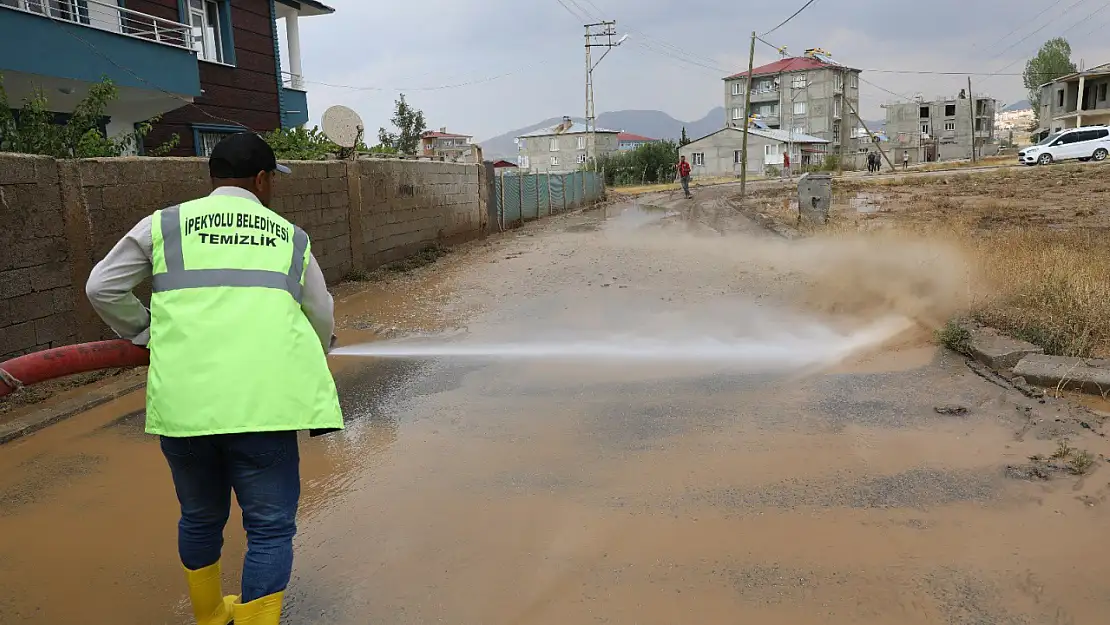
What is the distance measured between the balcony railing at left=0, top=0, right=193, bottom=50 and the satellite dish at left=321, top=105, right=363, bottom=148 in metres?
2.66

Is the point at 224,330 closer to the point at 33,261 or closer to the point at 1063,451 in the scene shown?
the point at 1063,451

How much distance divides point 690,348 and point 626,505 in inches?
127

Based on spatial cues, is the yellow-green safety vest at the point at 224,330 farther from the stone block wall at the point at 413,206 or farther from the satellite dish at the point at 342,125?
the satellite dish at the point at 342,125

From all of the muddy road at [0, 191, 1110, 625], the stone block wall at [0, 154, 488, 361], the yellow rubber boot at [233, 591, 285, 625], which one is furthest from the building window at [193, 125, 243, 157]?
the yellow rubber boot at [233, 591, 285, 625]

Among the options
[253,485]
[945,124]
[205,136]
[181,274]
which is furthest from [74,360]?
[945,124]

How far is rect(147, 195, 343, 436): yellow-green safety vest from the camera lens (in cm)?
203

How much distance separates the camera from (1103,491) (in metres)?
3.46

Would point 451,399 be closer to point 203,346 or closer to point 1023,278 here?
point 203,346

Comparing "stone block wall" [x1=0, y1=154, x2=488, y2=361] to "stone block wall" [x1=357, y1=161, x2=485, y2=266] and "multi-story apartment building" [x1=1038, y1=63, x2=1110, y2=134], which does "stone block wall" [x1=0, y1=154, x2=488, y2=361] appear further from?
"multi-story apartment building" [x1=1038, y1=63, x2=1110, y2=134]

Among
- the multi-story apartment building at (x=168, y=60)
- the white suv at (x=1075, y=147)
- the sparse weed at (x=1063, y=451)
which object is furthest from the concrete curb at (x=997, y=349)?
the white suv at (x=1075, y=147)

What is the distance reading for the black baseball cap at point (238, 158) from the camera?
89.0 inches

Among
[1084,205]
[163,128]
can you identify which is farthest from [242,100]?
[1084,205]

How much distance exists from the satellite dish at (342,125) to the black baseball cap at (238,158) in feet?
29.7

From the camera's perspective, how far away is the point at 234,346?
204 centimetres
